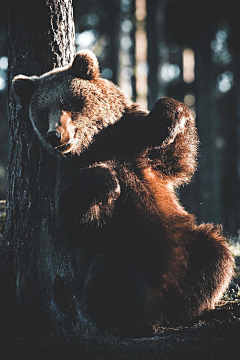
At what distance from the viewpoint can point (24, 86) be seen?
14.1 feet

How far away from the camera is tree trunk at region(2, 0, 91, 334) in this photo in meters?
4.26

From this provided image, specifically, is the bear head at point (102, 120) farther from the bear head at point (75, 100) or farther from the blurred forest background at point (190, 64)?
the blurred forest background at point (190, 64)

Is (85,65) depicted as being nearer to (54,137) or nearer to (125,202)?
(54,137)

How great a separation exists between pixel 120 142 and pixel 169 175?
2.16 feet

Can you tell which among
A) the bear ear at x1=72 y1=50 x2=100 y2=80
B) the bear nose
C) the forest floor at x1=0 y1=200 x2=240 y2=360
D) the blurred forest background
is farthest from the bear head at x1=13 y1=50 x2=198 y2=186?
the blurred forest background

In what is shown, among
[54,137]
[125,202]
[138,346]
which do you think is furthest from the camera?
[125,202]

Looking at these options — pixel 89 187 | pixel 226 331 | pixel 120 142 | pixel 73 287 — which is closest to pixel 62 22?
pixel 120 142

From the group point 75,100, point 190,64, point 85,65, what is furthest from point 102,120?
point 190,64

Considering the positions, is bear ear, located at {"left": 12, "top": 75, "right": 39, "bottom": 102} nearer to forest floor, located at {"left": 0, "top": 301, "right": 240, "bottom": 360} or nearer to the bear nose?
the bear nose

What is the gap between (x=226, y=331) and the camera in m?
3.62

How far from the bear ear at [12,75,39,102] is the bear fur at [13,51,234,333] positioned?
11mm

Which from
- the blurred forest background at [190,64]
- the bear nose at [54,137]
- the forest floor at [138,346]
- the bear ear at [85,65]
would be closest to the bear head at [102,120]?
the bear ear at [85,65]

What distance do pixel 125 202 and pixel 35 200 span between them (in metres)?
1.07

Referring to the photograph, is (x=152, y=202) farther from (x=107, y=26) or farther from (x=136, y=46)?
(x=107, y=26)
